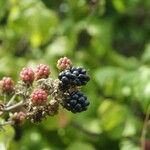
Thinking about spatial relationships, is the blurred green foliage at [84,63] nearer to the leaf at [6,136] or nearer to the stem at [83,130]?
the stem at [83,130]

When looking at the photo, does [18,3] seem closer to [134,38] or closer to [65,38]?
[65,38]

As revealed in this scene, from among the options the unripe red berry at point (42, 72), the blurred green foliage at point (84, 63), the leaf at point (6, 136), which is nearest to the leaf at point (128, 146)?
the blurred green foliage at point (84, 63)

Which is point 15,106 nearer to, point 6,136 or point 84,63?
point 6,136

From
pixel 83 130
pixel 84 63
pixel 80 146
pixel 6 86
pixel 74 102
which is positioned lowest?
pixel 74 102

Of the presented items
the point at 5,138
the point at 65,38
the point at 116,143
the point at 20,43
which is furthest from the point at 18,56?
the point at 5,138

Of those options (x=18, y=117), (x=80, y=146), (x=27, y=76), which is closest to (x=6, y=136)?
(x=18, y=117)

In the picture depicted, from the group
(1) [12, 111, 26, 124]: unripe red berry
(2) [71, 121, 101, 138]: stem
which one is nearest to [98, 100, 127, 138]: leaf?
(2) [71, 121, 101, 138]: stem
